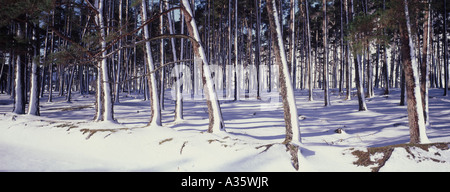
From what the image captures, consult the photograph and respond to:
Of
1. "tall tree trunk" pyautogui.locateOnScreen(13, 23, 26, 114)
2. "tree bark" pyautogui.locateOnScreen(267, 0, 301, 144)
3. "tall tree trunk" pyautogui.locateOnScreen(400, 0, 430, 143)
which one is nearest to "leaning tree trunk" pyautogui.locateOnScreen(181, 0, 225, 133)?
"tree bark" pyautogui.locateOnScreen(267, 0, 301, 144)

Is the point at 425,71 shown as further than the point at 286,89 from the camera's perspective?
Yes

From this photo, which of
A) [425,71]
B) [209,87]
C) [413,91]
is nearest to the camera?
[413,91]

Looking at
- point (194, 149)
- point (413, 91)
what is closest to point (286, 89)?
point (194, 149)

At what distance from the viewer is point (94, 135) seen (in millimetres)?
6180

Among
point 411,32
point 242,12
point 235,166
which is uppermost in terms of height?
point 242,12

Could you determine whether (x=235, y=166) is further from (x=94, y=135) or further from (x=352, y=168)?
(x=94, y=135)

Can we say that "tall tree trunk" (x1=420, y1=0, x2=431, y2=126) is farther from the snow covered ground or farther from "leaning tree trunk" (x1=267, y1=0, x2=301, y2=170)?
"leaning tree trunk" (x1=267, y1=0, x2=301, y2=170)

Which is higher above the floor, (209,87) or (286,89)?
(209,87)

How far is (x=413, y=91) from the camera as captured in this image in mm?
5848

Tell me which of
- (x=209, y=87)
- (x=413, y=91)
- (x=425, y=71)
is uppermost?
(x=425, y=71)

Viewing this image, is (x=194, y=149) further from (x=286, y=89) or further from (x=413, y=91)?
(x=413, y=91)
